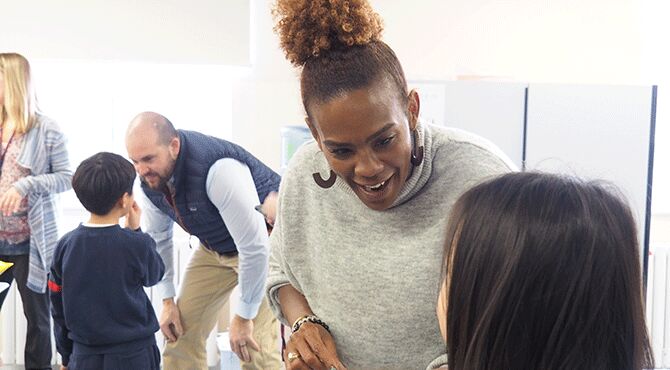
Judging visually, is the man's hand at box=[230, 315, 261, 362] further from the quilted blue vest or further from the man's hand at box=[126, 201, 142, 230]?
the man's hand at box=[126, 201, 142, 230]

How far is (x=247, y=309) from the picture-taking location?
2689mm

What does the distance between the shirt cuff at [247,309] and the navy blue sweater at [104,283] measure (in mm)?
310

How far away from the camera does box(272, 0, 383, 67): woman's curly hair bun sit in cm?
130

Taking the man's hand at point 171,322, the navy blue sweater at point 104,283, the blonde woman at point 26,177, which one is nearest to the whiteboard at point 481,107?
the man's hand at point 171,322

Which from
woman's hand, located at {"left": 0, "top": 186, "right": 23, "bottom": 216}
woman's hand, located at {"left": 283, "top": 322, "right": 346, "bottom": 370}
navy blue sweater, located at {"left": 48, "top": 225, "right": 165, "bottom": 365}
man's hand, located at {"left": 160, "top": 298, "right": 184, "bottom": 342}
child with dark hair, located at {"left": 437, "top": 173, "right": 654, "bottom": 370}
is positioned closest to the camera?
child with dark hair, located at {"left": 437, "top": 173, "right": 654, "bottom": 370}

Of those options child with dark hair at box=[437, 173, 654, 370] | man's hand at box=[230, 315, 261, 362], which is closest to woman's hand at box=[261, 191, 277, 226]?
man's hand at box=[230, 315, 261, 362]

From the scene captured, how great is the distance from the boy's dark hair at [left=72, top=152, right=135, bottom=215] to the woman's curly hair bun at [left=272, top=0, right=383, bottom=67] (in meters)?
1.42

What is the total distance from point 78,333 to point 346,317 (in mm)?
1379

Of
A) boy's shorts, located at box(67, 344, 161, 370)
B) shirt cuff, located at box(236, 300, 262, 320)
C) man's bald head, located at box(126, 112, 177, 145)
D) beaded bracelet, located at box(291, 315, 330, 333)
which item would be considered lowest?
boy's shorts, located at box(67, 344, 161, 370)

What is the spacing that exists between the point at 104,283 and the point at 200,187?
0.45 m

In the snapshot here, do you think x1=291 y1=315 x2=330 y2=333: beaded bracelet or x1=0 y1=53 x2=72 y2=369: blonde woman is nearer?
x1=291 y1=315 x2=330 y2=333: beaded bracelet

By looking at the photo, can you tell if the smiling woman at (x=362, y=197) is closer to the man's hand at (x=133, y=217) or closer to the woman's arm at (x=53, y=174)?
the man's hand at (x=133, y=217)

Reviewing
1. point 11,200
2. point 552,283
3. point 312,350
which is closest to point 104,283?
point 11,200

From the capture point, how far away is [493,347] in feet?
2.90
